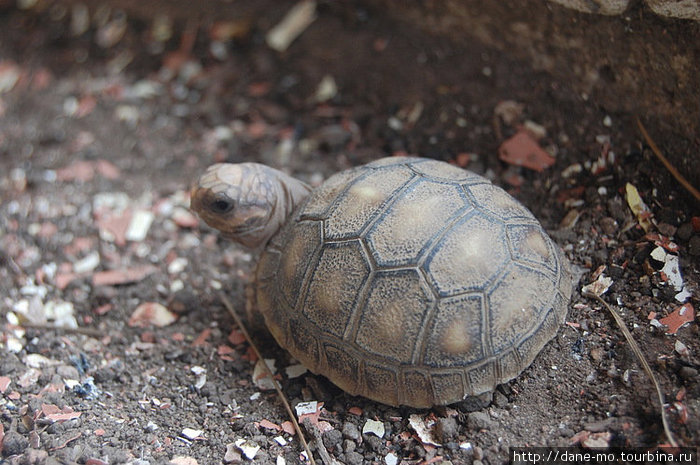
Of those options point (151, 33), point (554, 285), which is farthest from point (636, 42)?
point (151, 33)

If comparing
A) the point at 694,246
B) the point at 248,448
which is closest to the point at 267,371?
the point at 248,448

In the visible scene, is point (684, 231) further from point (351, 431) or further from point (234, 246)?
point (234, 246)

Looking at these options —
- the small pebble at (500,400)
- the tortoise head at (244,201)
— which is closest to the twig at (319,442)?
the small pebble at (500,400)

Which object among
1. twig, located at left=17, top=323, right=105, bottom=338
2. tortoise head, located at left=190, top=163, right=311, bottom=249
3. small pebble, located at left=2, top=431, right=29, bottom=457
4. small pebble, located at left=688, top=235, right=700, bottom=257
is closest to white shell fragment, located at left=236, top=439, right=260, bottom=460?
small pebble, located at left=2, top=431, right=29, bottom=457

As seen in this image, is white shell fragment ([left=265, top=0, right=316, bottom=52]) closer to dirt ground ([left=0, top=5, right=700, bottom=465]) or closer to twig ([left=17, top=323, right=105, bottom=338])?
dirt ground ([left=0, top=5, right=700, bottom=465])

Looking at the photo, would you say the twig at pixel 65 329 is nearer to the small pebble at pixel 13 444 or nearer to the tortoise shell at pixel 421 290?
the small pebble at pixel 13 444

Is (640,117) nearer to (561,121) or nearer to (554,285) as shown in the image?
(561,121)

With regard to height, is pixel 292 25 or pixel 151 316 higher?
pixel 292 25
